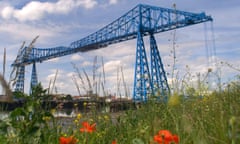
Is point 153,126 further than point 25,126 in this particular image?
No

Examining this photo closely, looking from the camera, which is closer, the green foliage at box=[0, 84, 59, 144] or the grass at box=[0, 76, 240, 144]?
the grass at box=[0, 76, 240, 144]

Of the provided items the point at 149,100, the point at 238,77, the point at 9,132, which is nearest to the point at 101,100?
the point at 149,100

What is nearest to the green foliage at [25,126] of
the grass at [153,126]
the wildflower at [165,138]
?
the grass at [153,126]

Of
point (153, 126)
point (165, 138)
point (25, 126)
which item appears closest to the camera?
point (165, 138)

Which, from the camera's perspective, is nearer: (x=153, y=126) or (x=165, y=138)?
(x=165, y=138)

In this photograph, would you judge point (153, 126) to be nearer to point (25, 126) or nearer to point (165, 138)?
point (165, 138)

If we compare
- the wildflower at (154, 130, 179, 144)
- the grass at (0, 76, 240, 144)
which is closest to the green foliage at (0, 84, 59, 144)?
the grass at (0, 76, 240, 144)

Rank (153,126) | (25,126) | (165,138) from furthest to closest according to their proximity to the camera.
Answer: (25,126) < (153,126) < (165,138)

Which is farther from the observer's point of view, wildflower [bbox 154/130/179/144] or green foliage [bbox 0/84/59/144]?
green foliage [bbox 0/84/59/144]

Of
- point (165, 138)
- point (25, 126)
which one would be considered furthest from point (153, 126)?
point (25, 126)

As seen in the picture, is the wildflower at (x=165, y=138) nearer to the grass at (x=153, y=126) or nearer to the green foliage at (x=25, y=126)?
the grass at (x=153, y=126)

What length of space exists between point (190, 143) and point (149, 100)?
244 cm

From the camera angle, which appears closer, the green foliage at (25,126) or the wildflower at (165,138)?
the wildflower at (165,138)

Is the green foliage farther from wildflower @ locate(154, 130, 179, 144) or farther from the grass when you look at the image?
wildflower @ locate(154, 130, 179, 144)
